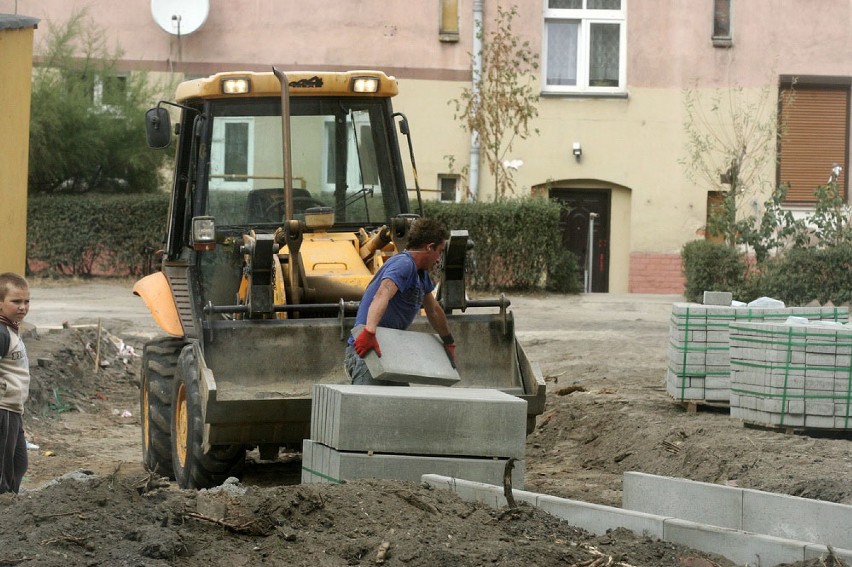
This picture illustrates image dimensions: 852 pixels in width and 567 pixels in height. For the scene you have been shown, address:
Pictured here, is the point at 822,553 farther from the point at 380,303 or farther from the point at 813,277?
the point at 813,277

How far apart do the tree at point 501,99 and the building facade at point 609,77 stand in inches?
10.3

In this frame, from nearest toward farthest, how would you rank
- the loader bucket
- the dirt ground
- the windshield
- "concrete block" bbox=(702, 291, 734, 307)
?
the dirt ground → the loader bucket → the windshield → "concrete block" bbox=(702, 291, 734, 307)

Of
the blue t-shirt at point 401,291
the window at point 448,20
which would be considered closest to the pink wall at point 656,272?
the window at point 448,20

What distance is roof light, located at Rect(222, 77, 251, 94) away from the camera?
9.38 metres

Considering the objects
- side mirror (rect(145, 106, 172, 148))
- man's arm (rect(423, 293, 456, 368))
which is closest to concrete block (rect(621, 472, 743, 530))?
man's arm (rect(423, 293, 456, 368))

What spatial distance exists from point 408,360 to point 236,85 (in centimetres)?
268

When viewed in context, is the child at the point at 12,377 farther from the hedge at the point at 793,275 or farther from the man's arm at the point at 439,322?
the hedge at the point at 793,275

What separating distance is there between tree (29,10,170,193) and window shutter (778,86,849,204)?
40.6ft

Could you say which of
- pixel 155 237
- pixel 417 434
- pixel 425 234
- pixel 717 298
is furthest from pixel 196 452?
pixel 155 237

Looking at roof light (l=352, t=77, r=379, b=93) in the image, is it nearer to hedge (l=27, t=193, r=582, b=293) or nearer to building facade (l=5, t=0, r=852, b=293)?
hedge (l=27, t=193, r=582, b=293)

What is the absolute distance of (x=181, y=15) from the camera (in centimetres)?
2600

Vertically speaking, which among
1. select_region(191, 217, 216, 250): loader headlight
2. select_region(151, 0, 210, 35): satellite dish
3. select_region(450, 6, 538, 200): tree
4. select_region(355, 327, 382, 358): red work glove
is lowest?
select_region(355, 327, 382, 358): red work glove

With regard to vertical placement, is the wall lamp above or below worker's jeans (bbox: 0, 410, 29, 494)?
above

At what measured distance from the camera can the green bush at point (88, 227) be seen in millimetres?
23922
